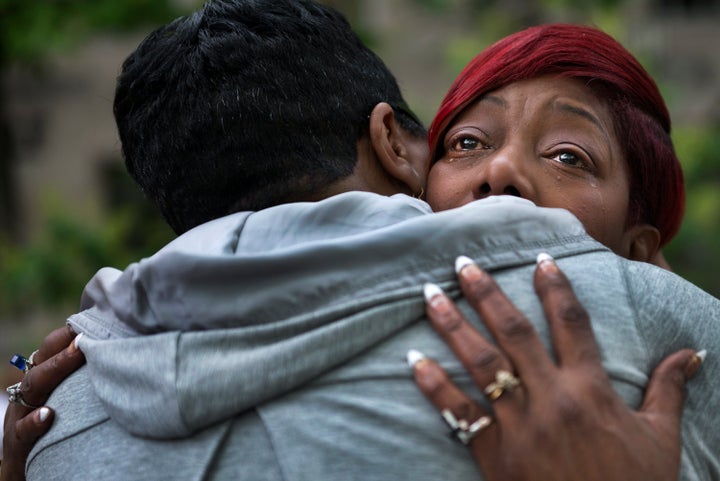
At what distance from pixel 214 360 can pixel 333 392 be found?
0.22m

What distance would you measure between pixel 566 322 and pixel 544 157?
872 mm

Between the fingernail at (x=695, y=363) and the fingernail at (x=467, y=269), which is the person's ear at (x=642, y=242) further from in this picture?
the fingernail at (x=467, y=269)

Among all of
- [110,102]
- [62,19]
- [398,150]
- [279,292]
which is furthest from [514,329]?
[110,102]

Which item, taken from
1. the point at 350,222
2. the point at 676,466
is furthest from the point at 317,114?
the point at 676,466

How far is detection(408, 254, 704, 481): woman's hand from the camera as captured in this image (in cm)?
174

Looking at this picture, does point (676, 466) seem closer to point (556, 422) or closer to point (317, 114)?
point (556, 422)

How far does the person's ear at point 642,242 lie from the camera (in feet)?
9.18

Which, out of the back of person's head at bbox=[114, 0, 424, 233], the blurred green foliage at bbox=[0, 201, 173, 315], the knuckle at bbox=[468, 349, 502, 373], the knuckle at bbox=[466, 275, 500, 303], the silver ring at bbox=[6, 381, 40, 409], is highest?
the back of person's head at bbox=[114, 0, 424, 233]

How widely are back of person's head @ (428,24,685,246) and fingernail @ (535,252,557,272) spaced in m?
0.93

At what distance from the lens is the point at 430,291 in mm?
1823

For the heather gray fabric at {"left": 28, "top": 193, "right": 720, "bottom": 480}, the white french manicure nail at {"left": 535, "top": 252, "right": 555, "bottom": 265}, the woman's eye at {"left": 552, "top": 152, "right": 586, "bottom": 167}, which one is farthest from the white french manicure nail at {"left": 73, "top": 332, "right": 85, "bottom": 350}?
the woman's eye at {"left": 552, "top": 152, "right": 586, "bottom": 167}

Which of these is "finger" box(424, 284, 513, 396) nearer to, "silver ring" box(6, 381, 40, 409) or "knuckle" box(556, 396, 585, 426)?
"knuckle" box(556, 396, 585, 426)

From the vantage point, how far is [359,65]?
230 centimetres

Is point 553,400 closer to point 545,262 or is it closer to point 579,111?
point 545,262
